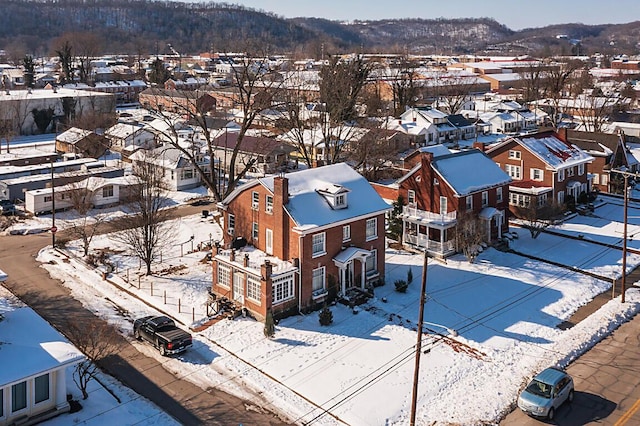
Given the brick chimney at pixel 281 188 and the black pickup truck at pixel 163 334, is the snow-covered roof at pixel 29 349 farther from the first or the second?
the brick chimney at pixel 281 188

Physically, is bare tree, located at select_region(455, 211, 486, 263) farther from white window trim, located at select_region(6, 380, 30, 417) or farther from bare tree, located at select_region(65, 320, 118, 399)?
white window trim, located at select_region(6, 380, 30, 417)

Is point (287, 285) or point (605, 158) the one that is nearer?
point (287, 285)

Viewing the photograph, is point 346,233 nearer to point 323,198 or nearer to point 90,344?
point 323,198

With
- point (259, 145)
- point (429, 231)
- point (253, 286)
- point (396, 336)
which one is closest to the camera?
point (396, 336)

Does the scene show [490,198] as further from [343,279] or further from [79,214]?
[79,214]

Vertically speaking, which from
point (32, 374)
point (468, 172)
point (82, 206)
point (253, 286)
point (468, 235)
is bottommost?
point (32, 374)

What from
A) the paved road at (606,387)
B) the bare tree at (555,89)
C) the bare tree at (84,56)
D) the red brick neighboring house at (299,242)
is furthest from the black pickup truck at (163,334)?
the bare tree at (84,56)

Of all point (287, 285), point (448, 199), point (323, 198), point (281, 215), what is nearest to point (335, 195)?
point (323, 198)
